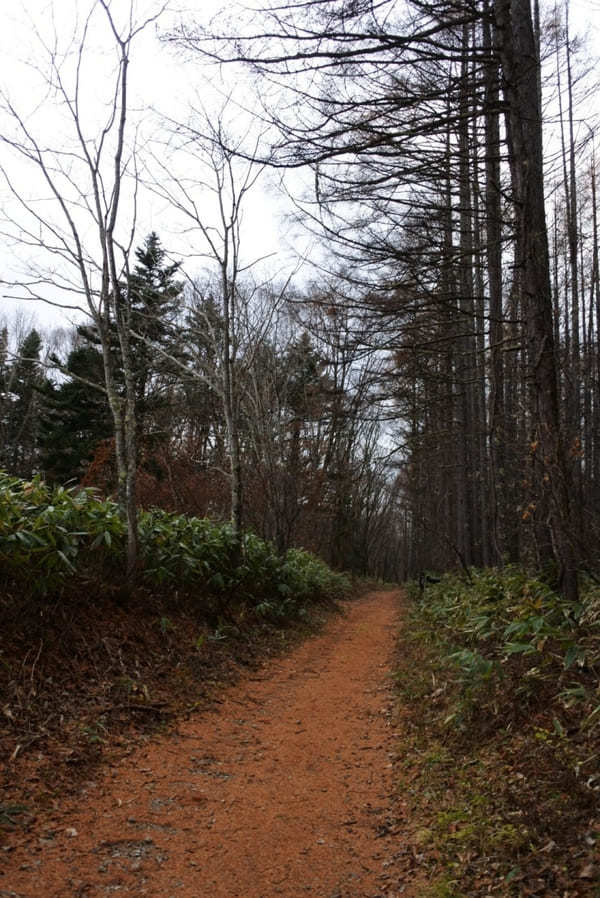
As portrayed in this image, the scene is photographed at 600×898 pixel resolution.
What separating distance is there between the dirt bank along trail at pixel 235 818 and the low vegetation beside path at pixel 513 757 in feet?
0.90

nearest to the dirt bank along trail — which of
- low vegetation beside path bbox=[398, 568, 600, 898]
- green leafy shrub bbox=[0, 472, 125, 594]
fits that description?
low vegetation beside path bbox=[398, 568, 600, 898]

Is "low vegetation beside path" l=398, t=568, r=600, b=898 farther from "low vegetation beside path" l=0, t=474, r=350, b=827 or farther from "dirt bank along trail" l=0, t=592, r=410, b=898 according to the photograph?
"low vegetation beside path" l=0, t=474, r=350, b=827

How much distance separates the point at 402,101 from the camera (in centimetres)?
483

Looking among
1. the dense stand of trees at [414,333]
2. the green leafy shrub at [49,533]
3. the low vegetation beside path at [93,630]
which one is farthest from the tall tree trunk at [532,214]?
the green leafy shrub at [49,533]

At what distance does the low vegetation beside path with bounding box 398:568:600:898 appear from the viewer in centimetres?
257

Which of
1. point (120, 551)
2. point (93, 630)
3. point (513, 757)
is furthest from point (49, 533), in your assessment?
point (513, 757)

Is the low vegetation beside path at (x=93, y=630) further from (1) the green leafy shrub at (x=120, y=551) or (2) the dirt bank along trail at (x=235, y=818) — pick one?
(2) the dirt bank along trail at (x=235, y=818)

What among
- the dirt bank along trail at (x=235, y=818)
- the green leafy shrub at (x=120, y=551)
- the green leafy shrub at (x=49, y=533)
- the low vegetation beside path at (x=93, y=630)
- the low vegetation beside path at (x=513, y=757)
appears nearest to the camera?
the low vegetation beside path at (x=513, y=757)

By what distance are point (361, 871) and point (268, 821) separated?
0.69 m

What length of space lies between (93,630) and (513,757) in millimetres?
3896

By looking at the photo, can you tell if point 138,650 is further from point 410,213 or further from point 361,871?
point 410,213

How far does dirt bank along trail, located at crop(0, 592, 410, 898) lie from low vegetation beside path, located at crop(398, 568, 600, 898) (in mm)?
275

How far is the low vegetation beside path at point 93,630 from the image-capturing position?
405cm

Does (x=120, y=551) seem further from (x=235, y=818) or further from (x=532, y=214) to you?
(x=532, y=214)
